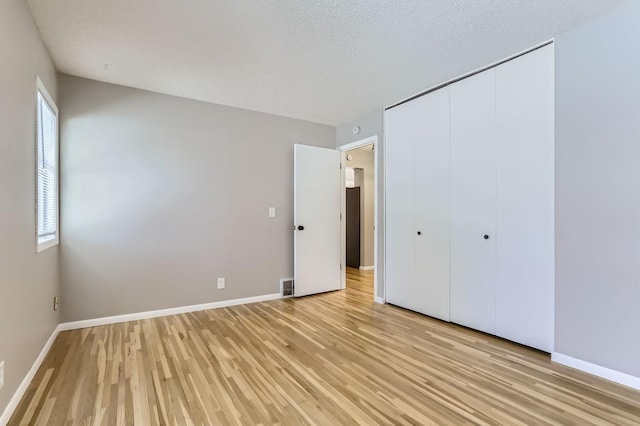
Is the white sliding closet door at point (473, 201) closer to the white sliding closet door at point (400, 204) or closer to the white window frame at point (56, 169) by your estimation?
the white sliding closet door at point (400, 204)

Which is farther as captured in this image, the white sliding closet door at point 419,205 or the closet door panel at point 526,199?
the white sliding closet door at point 419,205

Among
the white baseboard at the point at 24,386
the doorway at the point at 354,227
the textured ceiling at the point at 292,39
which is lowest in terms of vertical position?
the white baseboard at the point at 24,386

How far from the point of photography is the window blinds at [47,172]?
252cm

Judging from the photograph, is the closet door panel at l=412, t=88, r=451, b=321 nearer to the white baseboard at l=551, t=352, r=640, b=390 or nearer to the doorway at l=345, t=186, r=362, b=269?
the white baseboard at l=551, t=352, r=640, b=390

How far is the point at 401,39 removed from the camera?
2.47 meters

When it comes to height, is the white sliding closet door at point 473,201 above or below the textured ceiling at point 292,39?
below

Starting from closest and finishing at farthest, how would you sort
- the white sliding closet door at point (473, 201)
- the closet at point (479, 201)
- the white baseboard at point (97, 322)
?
the white baseboard at point (97, 322), the closet at point (479, 201), the white sliding closet door at point (473, 201)

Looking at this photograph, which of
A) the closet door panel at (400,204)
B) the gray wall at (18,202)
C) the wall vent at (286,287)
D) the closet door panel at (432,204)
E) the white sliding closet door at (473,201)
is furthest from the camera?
the wall vent at (286,287)

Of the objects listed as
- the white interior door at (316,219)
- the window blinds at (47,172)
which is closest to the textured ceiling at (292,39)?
the window blinds at (47,172)

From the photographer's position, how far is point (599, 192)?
2215mm

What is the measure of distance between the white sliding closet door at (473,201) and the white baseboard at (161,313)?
2339 mm

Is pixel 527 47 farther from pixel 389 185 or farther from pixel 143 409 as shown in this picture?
pixel 143 409

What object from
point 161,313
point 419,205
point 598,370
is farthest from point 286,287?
point 598,370

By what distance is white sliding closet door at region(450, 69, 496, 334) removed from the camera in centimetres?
291
